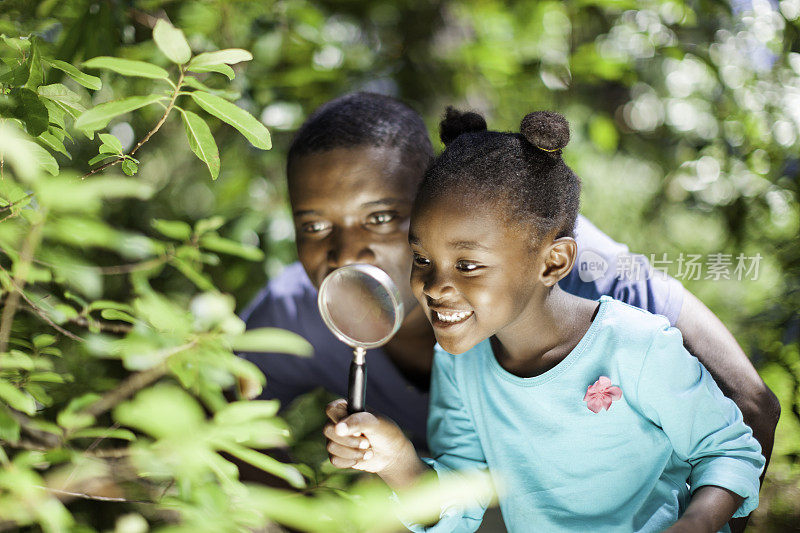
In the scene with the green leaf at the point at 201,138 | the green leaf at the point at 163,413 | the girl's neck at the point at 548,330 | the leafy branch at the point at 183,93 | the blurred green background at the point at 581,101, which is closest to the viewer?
the green leaf at the point at 163,413

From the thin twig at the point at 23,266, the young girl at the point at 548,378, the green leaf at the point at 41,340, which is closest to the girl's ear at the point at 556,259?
the young girl at the point at 548,378

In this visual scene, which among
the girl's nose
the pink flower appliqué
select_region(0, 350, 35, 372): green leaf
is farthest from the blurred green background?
the girl's nose

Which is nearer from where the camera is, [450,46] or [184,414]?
[184,414]

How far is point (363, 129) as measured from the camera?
62.5 inches

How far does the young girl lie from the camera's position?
1.23m

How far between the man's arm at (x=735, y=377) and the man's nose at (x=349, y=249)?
66cm

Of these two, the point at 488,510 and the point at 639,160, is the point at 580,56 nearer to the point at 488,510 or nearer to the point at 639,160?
the point at 639,160

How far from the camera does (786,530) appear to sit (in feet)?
5.83

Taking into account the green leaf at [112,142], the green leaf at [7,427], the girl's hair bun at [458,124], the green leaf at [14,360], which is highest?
the girl's hair bun at [458,124]

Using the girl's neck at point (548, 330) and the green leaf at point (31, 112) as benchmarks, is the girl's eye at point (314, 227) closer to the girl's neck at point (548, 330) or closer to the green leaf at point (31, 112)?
the girl's neck at point (548, 330)

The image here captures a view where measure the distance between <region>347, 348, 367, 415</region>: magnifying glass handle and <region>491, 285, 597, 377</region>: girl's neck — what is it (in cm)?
31

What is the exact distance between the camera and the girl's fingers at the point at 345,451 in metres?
1.24

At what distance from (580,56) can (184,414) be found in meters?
1.95

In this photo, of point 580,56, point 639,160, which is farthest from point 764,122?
point 639,160
